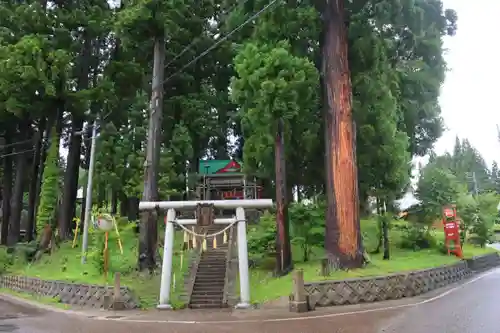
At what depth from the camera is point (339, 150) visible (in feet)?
48.3

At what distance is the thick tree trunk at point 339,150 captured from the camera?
557 inches

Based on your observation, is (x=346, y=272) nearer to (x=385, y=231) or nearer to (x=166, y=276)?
(x=385, y=231)

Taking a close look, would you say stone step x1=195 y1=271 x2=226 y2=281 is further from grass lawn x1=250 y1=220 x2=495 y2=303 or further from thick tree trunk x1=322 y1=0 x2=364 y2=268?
thick tree trunk x1=322 y1=0 x2=364 y2=268

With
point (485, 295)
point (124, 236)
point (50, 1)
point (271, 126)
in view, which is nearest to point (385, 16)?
point (271, 126)

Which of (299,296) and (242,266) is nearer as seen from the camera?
(299,296)

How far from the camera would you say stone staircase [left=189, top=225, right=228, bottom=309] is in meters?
13.5

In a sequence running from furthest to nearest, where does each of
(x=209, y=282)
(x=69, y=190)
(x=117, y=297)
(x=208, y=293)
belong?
(x=69, y=190) < (x=209, y=282) < (x=208, y=293) < (x=117, y=297)

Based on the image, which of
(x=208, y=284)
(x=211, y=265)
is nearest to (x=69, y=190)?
(x=211, y=265)

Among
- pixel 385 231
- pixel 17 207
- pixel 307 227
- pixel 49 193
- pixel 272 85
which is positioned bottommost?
pixel 385 231

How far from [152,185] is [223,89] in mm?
15797

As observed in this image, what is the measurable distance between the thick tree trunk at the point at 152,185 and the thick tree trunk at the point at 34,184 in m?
11.9

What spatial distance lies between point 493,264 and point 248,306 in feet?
59.8

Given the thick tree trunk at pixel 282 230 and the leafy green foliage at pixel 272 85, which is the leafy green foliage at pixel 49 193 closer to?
the leafy green foliage at pixel 272 85

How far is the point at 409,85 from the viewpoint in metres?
23.7
